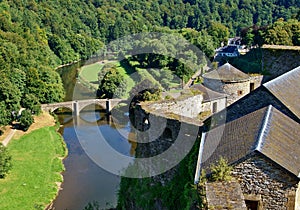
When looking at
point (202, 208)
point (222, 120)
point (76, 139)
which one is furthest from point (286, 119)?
point (76, 139)

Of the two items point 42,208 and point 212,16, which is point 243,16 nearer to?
point 212,16

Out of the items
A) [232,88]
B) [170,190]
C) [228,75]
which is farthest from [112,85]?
[170,190]

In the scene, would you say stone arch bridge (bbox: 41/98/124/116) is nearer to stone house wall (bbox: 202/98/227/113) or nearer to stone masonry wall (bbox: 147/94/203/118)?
stone house wall (bbox: 202/98/227/113)

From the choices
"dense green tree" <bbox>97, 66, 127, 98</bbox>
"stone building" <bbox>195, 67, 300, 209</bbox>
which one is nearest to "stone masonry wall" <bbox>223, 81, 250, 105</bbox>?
"stone building" <bbox>195, 67, 300, 209</bbox>

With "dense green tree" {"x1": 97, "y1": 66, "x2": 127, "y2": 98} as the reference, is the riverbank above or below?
below

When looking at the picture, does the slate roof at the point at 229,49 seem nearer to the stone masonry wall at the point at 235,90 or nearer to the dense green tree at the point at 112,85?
the dense green tree at the point at 112,85

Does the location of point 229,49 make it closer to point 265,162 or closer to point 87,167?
point 87,167
